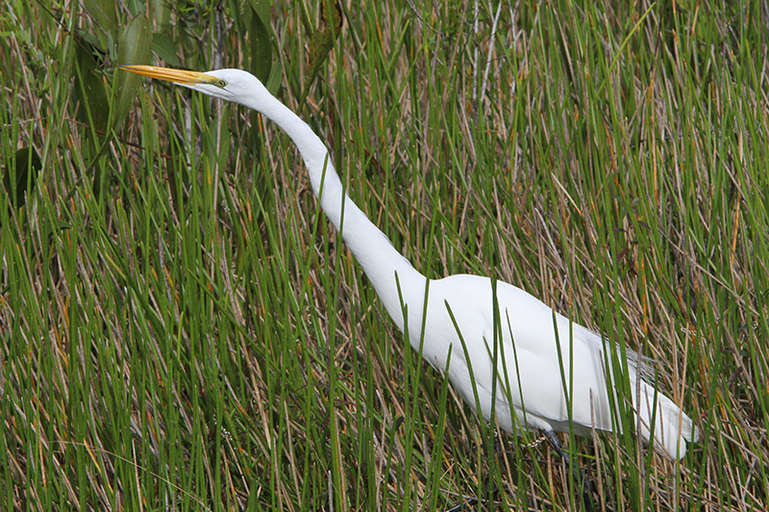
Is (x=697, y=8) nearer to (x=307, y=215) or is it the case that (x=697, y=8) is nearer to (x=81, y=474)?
(x=307, y=215)

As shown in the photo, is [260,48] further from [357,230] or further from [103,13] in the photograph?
[357,230]

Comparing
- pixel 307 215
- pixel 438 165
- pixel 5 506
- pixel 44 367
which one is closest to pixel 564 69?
pixel 438 165

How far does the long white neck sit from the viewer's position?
1.15 metres

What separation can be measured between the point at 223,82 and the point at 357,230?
33 cm

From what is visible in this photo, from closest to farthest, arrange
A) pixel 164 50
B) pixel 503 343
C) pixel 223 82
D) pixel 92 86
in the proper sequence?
pixel 223 82 → pixel 503 343 → pixel 92 86 → pixel 164 50

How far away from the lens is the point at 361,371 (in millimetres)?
1482

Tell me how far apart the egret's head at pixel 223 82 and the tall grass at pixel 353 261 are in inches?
4.7

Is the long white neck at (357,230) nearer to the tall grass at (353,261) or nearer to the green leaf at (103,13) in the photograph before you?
the tall grass at (353,261)

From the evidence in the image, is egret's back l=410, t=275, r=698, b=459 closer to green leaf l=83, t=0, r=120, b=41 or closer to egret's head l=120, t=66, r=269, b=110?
egret's head l=120, t=66, r=269, b=110

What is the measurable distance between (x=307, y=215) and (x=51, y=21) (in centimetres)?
73

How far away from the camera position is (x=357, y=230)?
123cm

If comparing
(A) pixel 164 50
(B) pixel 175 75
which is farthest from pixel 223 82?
(A) pixel 164 50

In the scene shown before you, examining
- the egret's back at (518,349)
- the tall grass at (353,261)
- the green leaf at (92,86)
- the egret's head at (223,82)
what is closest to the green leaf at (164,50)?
Result: the tall grass at (353,261)

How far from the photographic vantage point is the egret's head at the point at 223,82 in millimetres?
1144
